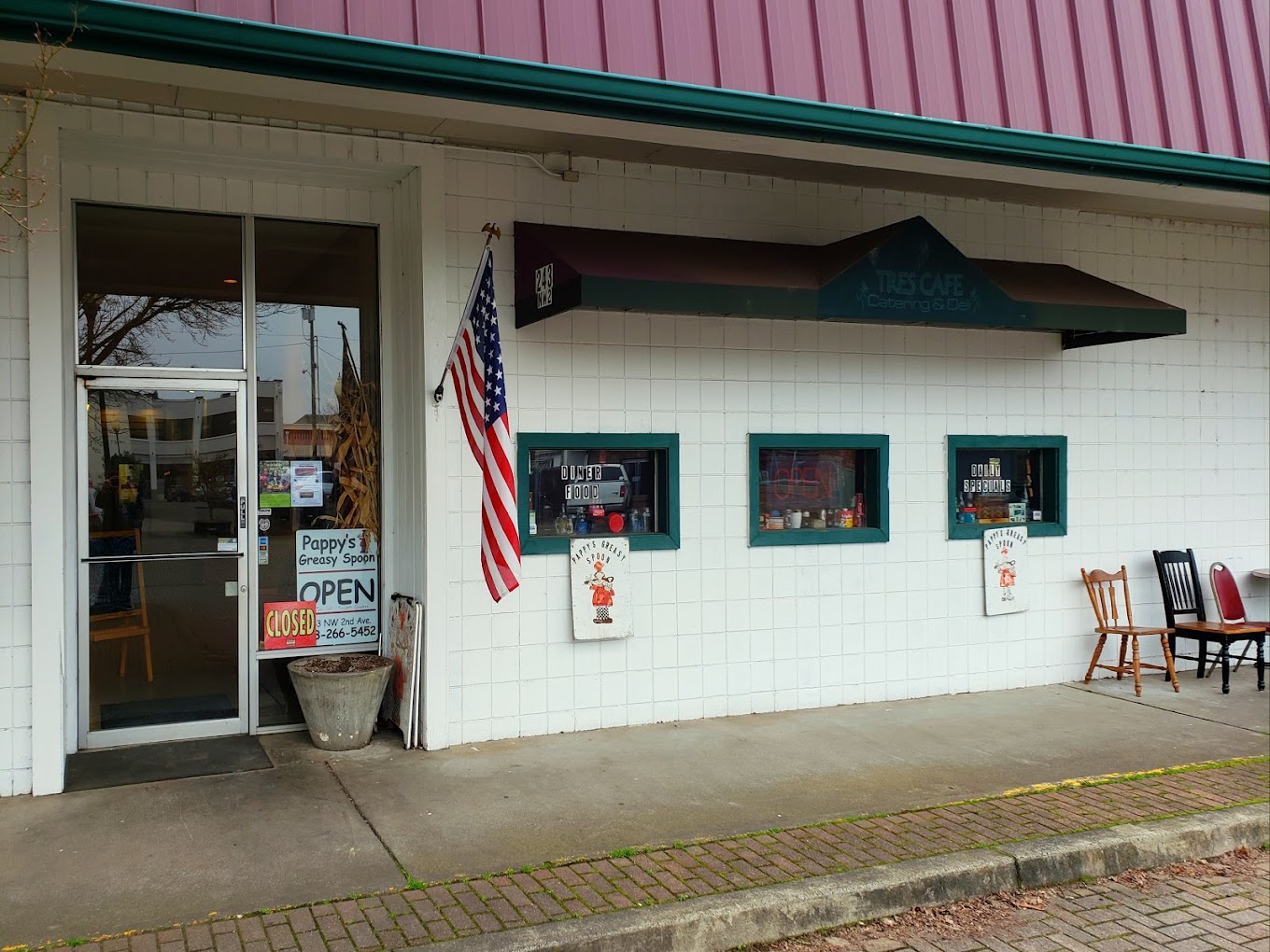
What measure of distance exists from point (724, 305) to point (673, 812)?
120 inches

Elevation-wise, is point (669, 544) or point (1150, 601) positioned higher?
point (669, 544)

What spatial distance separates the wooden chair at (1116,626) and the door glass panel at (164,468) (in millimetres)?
6591

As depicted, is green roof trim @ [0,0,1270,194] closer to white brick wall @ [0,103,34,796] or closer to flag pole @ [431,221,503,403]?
flag pole @ [431,221,503,403]

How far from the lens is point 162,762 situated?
684 cm

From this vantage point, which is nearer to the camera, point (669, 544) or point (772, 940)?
point (772, 940)

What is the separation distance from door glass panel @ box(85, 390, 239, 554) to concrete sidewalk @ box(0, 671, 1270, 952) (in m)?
1.48

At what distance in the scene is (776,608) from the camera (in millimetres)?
8312

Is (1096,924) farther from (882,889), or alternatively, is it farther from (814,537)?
(814,537)

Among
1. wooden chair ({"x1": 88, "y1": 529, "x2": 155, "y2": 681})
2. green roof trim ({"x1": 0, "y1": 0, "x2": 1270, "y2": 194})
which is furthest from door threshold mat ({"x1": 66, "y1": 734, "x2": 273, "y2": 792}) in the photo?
green roof trim ({"x1": 0, "y1": 0, "x2": 1270, "y2": 194})

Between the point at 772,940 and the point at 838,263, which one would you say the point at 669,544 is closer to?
the point at 838,263

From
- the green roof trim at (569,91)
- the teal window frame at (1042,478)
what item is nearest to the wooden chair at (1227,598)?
the teal window frame at (1042,478)

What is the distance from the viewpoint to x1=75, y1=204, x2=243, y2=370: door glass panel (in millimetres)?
7090

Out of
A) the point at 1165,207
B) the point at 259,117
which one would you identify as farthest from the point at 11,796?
the point at 1165,207

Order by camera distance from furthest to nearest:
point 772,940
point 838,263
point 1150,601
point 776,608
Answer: point 1150,601, point 776,608, point 838,263, point 772,940
